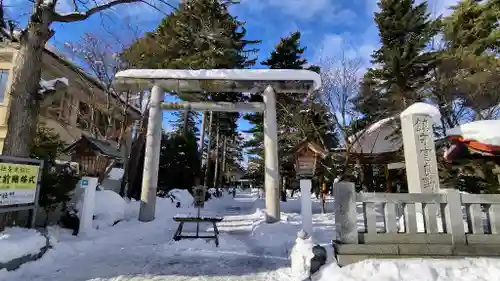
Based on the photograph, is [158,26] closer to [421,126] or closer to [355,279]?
[421,126]

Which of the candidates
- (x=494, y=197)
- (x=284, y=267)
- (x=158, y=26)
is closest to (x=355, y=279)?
(x=284, y=267)

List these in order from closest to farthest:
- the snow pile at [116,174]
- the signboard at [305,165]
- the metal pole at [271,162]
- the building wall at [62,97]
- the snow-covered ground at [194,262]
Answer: the snow-covered ground at [194,262], the signboard at [305,165], the metal pole at [271,162], the snow pile at [116,174], the building wall at [62,97]

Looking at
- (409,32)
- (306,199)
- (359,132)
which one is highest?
(409,32)

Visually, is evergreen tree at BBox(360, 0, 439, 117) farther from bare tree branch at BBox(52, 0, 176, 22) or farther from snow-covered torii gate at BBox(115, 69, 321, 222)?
bare tree branch at BBox(52, 0, 176, 22)

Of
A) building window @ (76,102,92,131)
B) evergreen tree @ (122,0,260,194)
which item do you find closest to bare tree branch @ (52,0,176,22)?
evergreen tree @ (122,0,260,194)

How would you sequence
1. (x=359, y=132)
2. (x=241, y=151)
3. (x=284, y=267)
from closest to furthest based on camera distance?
(x=284, y=267) → (x=359, y=132) → (x=241, y=151)

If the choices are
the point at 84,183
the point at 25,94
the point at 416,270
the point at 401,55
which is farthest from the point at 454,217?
the point at 401,55

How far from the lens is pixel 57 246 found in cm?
580

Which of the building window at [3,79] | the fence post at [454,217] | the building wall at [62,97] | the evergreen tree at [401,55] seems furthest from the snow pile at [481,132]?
the building window at [3,79]

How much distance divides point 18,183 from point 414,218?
7.41 meters

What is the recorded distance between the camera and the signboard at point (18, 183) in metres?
5.30

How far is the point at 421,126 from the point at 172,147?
1432cm

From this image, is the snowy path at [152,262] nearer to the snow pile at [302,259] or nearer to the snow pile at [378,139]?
the snow pile at [302,259]

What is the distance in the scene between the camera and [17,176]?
5.66 metres
